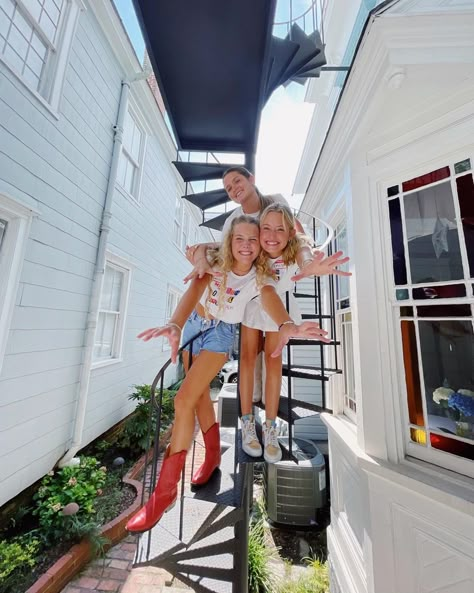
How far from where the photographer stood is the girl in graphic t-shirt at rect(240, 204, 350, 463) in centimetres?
142

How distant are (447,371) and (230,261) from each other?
1.37 meters

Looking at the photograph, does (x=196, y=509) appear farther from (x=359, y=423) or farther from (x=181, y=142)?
(x=181, y=142)

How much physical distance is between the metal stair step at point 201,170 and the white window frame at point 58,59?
5.26 feet

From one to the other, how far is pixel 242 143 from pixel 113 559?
3891mm

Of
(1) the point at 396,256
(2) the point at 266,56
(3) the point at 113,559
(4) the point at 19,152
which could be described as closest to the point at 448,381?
(1) the point at 396,256

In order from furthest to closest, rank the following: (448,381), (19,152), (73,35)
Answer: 1. (73,35)
2. (19,152)
3. (448,381)

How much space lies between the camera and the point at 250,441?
154cm

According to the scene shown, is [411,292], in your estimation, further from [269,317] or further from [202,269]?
[202,269]

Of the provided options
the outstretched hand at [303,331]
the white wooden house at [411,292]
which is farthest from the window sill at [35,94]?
the outstretched hand at [303,331]

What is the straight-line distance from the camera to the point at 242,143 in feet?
7.08

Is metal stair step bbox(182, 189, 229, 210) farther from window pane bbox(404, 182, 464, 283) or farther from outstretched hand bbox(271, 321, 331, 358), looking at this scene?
outstretched hand bbox(271, 321, 331, 358)

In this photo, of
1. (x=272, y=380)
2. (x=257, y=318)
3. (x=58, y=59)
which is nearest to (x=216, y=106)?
(x=257, y=318)

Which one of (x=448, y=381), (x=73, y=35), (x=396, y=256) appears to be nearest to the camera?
(x=448, y=381)

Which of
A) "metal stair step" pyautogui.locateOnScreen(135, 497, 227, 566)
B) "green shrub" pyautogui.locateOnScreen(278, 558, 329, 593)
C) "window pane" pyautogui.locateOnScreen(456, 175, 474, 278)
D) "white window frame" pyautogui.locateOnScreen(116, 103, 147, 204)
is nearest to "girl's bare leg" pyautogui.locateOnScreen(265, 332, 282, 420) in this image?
"metal stair step" pyautogui.locateOnScreen(135, 497, 227, 566)
